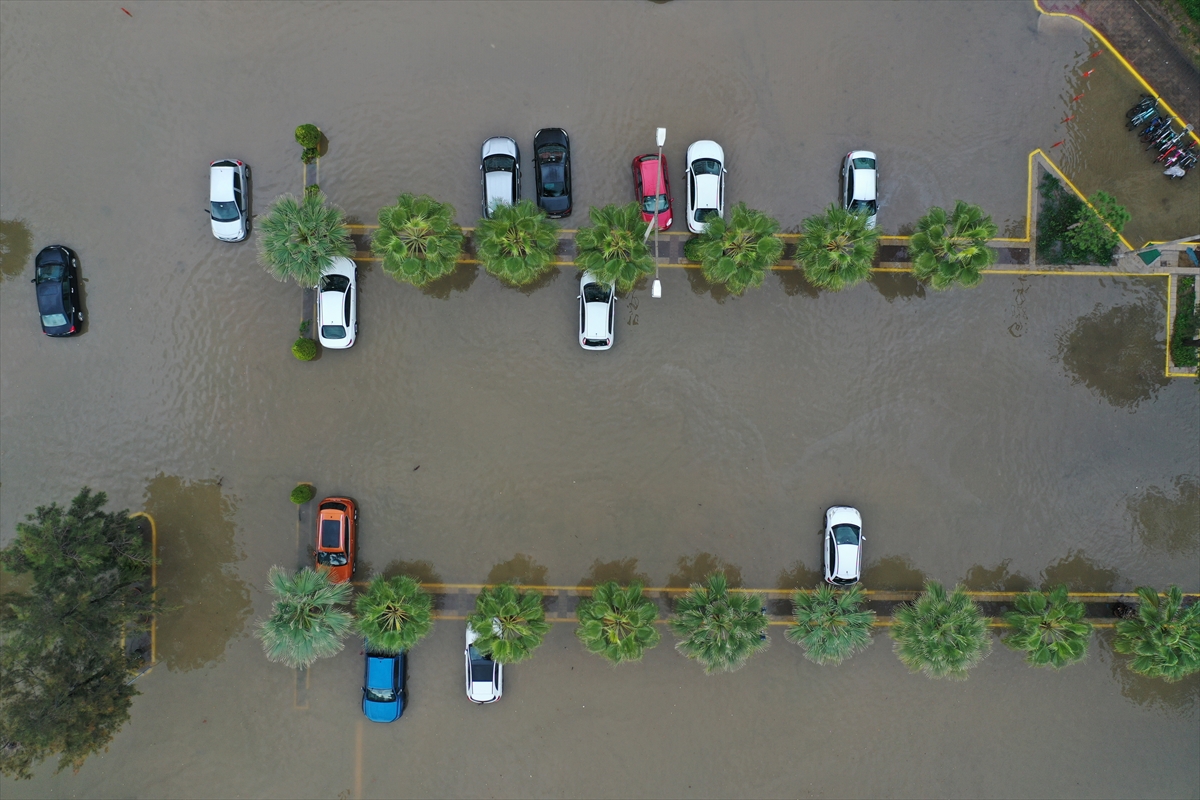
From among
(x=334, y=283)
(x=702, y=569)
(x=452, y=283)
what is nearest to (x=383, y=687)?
(x=702, y=569)

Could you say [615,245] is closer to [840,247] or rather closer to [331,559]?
[840,247]

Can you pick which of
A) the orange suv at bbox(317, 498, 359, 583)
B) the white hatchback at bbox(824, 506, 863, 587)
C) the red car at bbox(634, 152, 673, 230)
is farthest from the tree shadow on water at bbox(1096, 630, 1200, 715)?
the orange suv at bbox(317, 498, 359, 583)

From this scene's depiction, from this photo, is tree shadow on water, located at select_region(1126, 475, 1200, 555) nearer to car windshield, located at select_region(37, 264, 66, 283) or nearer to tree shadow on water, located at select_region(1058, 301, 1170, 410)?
tree shadow on water, located at select_region(1058, 301, 1170, 410)

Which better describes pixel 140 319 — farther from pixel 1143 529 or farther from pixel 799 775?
pixel 1143 529

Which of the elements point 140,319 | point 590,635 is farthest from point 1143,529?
point 140,319

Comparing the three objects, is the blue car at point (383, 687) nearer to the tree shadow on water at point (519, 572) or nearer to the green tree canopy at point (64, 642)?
the tree shadow on water at point (519, 572)

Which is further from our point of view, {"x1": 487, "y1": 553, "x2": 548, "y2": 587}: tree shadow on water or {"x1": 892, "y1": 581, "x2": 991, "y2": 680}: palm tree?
{"x1": 487, "y1": 553, "x2": 548, "y2": 587}: tree shadow on water
